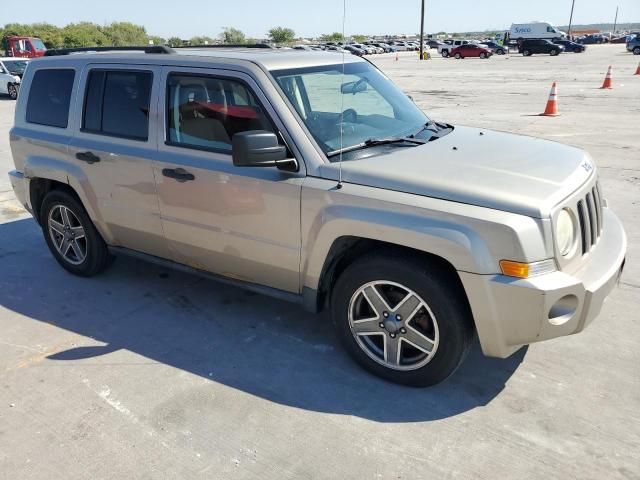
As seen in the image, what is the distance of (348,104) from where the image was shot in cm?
389

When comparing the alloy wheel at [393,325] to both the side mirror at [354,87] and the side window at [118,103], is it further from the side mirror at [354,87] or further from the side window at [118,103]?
the side window at [118,103]

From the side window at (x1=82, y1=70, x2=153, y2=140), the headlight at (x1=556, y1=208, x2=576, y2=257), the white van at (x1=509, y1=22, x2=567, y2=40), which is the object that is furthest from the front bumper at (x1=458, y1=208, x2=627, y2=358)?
the white van at (x1=509, y1=22, x2=567, y2=40)

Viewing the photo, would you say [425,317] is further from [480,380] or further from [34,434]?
[34,434]

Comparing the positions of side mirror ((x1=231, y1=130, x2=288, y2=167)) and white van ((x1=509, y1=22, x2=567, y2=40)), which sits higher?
white van ((x1=509, y1=22, x2=567, y2=40))

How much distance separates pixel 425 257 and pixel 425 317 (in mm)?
357

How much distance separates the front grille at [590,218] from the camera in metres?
3.06

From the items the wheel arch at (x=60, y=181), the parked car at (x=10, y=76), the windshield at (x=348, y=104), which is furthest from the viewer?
the parked car at (x=10, y=76)

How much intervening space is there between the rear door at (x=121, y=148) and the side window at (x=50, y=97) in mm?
193

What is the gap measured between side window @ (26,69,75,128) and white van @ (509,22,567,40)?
2386 inches

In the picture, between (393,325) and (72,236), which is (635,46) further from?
(393,325)

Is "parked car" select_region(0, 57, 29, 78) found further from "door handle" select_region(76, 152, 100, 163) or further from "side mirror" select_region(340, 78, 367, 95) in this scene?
"side mirror" select_region(340, 78, 367, 95)

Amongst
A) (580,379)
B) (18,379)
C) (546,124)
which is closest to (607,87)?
(546,124)

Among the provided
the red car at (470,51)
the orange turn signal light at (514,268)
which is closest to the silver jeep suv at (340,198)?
the orange turn signal light at (514,268)

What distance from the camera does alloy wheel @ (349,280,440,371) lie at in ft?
10.2
